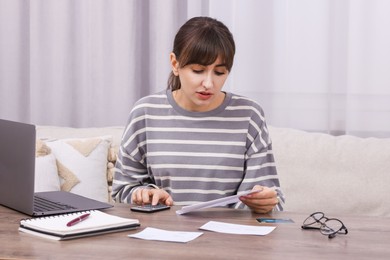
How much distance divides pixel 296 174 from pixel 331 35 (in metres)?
0.65

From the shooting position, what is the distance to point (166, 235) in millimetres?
1554

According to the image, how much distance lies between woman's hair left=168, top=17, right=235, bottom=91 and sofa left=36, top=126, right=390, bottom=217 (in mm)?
845

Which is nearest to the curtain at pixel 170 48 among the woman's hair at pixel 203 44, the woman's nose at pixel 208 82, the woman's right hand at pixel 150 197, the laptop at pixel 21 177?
the woman's hair at pixel 203 44

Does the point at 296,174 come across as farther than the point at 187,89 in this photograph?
Yes

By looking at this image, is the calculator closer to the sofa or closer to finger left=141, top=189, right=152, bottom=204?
finger left=141, top=189, right=152, bottom=204

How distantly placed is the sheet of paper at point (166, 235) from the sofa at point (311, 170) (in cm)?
118

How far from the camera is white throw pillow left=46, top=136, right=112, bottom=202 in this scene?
2795mm

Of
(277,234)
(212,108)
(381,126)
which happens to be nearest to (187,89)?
(212,108)

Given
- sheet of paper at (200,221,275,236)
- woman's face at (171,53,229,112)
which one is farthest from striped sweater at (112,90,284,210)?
sheet of paper at (200,221,275,236)

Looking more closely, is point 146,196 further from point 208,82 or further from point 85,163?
point 85,163

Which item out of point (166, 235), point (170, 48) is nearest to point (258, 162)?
point (166, 235)

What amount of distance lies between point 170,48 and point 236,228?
64.1 inches

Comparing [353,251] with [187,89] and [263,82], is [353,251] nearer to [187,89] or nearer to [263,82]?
[187,89]

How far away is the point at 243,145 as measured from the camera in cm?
214
